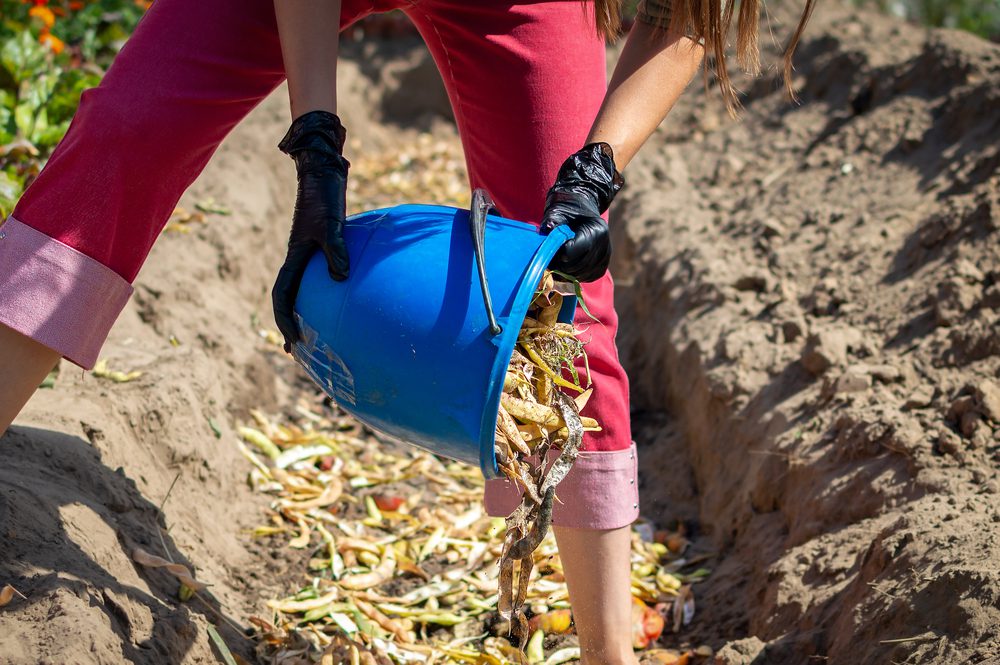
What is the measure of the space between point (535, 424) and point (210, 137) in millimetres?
805

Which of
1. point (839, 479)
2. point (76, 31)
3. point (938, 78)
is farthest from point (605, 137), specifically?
point (76, 31)

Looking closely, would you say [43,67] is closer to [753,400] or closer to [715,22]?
[753,400]

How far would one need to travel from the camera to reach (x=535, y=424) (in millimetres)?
1809

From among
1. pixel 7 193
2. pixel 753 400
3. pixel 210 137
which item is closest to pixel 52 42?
pixel 7 193

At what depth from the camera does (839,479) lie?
276 cm

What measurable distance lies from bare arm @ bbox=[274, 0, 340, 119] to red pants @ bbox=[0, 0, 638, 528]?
0.46 ft

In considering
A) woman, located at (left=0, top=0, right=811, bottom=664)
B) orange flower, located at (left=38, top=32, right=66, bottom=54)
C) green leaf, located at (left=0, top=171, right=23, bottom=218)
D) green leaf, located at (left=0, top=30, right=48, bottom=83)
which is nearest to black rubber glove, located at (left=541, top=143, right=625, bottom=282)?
woman, located at (left=0, top=0, right=811, bottom=664)

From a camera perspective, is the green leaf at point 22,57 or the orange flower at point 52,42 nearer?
the green leaf at point 22,57

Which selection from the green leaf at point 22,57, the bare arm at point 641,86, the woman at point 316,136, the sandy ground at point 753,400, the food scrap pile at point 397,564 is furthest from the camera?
the green leaf at point 22,57

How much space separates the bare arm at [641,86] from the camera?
74.7 inches

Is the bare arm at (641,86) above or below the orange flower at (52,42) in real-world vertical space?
below

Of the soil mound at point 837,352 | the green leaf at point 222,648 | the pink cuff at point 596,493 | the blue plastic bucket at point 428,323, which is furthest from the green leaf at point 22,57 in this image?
the pink cuff at point 596,493

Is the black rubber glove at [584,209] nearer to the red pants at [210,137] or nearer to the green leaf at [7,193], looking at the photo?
the red pants at [210,137]

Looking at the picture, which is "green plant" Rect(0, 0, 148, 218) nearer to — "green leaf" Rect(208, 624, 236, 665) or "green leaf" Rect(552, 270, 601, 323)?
"green leaf" Rect(208, 624, 236, 665)
